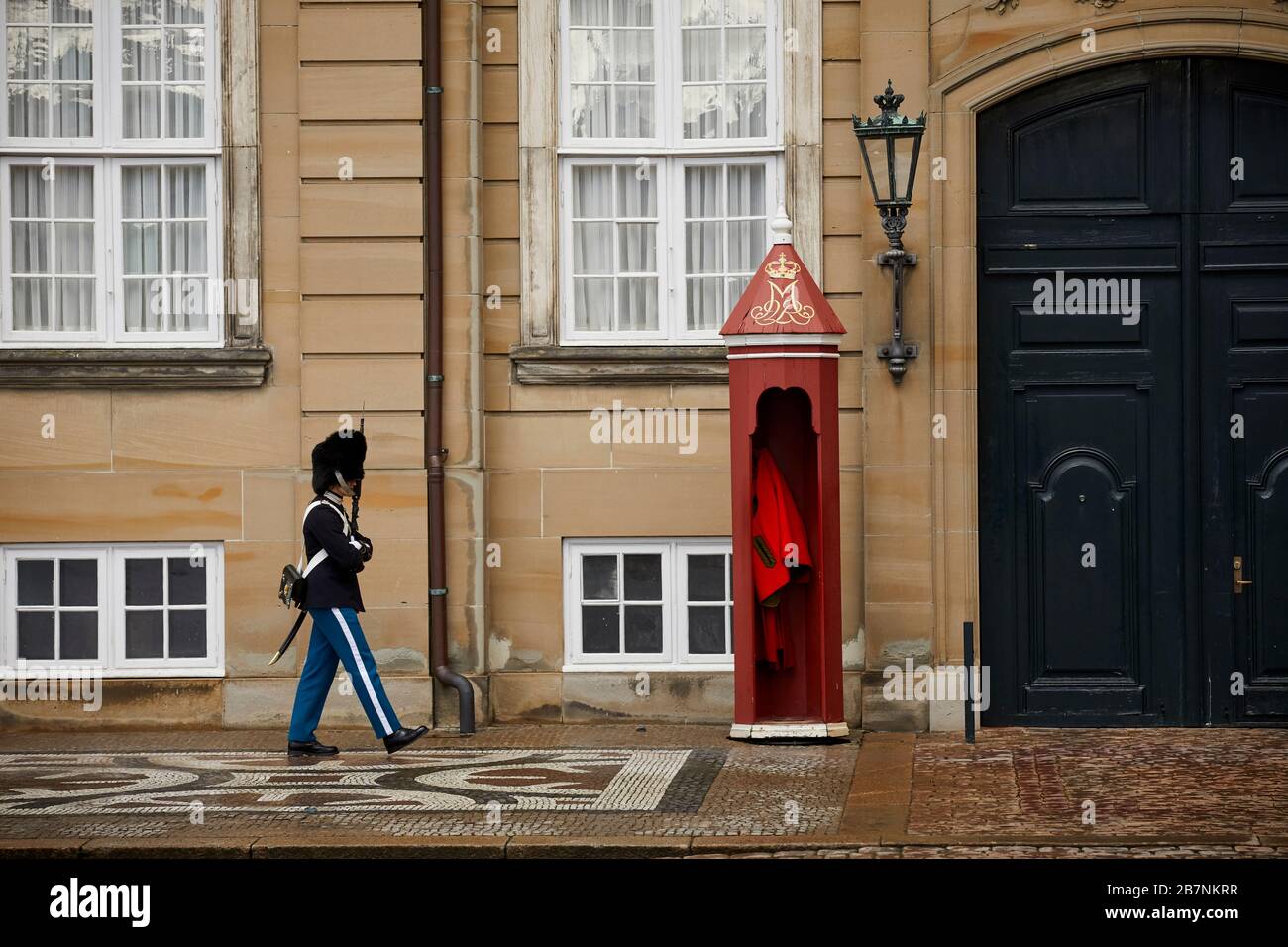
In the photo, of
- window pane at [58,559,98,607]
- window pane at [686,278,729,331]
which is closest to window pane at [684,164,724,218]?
window pane at [686,278,729,331]

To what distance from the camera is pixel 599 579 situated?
42.5ft

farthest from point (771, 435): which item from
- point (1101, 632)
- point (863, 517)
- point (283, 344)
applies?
point (283, 344)

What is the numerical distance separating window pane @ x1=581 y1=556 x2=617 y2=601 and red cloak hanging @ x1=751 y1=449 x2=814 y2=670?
56.3 inches

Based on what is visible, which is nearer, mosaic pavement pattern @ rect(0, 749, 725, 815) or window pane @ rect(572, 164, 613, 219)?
mosaic pavement pattern @ rect(0, 749, 725, 815)

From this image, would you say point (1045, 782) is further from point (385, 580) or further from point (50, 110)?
point (50, 110)

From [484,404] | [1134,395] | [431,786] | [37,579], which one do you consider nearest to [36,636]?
[37,579]

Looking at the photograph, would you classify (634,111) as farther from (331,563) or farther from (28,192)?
(28,192)

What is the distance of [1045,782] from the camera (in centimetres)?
1029

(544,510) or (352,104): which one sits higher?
(352,104)

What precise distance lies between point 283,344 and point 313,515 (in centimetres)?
184

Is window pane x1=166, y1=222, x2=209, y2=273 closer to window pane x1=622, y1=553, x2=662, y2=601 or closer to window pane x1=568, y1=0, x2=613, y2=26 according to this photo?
window pane x1=568, y1=0, x2=613, y2=26

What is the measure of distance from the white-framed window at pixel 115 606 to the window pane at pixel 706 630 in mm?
3183

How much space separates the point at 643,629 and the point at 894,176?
344 cm

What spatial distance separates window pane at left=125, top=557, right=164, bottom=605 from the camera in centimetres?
1300
